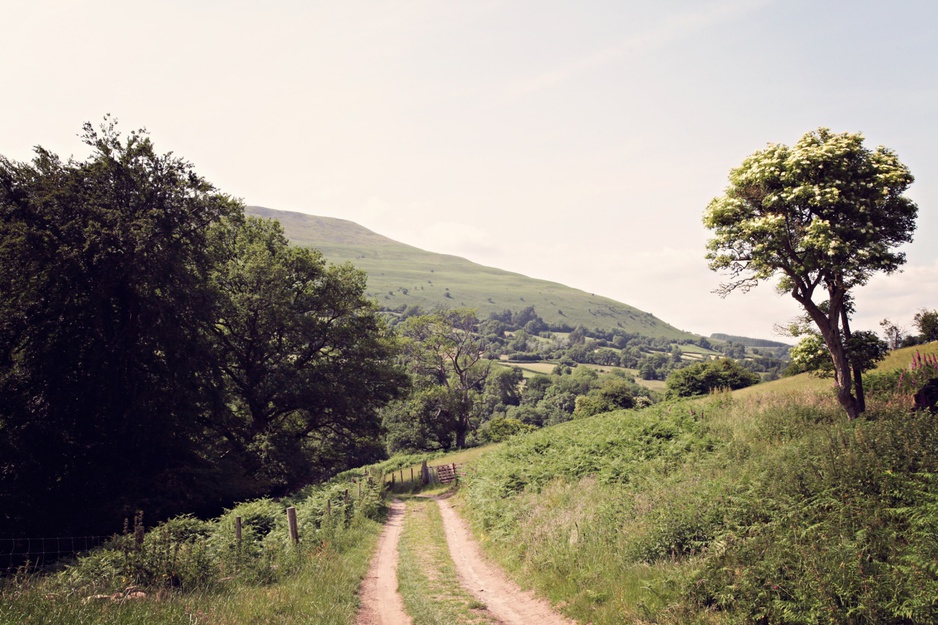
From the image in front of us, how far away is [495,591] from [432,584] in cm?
164

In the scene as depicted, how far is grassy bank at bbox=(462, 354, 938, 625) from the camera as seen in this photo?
282 inches

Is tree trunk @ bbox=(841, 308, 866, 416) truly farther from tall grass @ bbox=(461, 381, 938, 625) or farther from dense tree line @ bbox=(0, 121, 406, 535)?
dense tree line @ bbox=(0, 121, 406, 535)

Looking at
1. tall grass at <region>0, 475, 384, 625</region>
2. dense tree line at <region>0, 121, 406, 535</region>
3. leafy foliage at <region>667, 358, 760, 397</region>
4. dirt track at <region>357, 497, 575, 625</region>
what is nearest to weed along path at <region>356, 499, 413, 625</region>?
dirt track at <region>357, 497, 575, 625</region>

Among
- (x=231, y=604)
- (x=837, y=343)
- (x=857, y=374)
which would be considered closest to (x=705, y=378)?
(x=857, y=374)

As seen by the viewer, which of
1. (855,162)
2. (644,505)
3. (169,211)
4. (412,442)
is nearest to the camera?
(644,505)

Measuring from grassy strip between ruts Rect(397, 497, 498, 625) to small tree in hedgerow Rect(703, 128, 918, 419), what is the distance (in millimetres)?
12846

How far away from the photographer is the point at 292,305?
3525 centimetres

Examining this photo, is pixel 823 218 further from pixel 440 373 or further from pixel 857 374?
pixel 440 373

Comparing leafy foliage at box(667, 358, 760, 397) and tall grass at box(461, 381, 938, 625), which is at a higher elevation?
leafy foliage at box(667, 358, 760, 397)

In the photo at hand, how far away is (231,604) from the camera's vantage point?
9.00 metres

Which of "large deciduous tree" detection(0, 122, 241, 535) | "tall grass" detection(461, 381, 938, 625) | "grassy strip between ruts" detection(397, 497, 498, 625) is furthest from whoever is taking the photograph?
"large deciduous tree" detection(0, 122, 241, 535)

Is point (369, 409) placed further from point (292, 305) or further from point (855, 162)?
point (855, 162)

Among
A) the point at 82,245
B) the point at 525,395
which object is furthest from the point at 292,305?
the point at 525,395

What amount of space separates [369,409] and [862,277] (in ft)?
104
